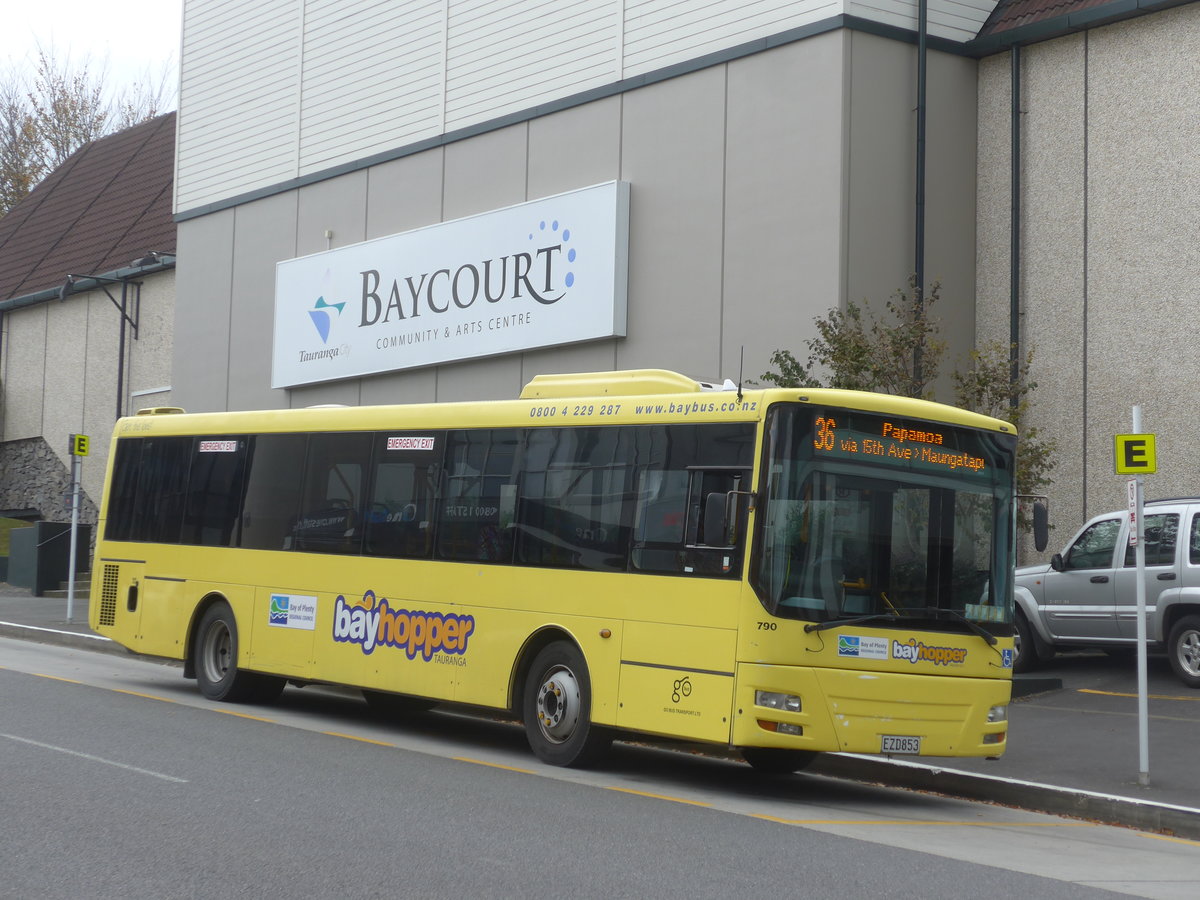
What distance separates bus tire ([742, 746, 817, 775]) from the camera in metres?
12.1

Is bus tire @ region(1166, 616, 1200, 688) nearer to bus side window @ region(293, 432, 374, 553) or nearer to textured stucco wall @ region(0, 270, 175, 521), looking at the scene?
bus side window @ region(293, 432, 374, 553)

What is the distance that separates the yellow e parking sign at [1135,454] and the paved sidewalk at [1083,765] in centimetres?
248

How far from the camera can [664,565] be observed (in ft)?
37.1

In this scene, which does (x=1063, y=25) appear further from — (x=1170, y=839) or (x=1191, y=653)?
(x=1170, y=839)

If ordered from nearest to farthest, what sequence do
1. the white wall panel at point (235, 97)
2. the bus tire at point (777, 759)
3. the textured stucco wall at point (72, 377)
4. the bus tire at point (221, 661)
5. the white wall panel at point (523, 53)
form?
the bus tire at point (777, 759), the bus tire at point (221, 661), the white wall panel at point (523, 53), the white wall panel at point (235, 97), the textured stucco wall at point (72, 377)

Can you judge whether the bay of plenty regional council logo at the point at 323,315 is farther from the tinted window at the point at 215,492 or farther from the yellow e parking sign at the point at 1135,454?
the yellow e parking sign at the point at 1135,454

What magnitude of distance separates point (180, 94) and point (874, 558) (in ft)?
85.1

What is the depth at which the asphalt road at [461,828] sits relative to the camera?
7188 mm

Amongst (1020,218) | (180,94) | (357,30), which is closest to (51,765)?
(1020,218)

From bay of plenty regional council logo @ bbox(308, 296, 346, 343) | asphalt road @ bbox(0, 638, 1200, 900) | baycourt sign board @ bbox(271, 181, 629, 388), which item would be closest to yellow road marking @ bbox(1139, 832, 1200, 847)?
asphalt road @ bbox(0, 638, 1200, 900)

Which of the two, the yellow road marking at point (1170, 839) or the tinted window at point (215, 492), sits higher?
the tinted window at point (215, 492)

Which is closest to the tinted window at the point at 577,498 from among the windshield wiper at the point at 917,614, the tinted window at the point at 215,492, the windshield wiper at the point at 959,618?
the windshield wiper at the point at 917,614

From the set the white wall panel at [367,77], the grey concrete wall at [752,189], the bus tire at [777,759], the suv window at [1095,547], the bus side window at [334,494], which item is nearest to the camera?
the bus tire at [777,759]

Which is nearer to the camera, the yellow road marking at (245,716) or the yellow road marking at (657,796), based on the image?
the yellow road marking at (657,796)
